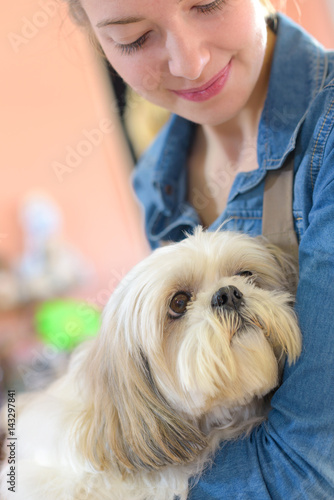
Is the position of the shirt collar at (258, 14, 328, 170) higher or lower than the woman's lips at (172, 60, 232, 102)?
lower

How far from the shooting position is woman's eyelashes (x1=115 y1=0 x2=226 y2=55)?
1102 millimetres

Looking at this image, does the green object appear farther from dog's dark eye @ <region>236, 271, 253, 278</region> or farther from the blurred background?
dog's dark eye @ <region>236, 271, 253, 278</region>

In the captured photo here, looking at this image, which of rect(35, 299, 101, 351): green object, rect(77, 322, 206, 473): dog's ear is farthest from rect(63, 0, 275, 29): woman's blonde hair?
rect(35, 299, 101, 351): green object

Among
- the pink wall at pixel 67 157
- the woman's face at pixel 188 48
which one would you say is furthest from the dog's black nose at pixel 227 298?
the pink wall at pixel 67 157

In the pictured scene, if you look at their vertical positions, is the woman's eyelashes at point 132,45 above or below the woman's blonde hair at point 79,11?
below

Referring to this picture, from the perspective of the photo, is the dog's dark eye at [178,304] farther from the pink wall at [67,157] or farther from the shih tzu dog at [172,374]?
the pink wall at [67,157]

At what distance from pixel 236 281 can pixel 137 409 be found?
39 centimetres

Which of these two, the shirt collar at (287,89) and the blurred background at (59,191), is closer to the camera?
the shirt collar at (287,89)

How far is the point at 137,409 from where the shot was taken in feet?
3.59

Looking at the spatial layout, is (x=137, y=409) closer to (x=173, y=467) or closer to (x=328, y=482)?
(x=173, y=467)

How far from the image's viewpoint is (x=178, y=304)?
115 centimetres

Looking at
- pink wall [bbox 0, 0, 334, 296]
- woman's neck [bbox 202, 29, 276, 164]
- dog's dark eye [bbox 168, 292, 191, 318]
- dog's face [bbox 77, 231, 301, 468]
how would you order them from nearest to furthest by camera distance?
dog's face [bbox 77, 231, 301, 468] < dog's dark eye [bbox 168, 292, 191, 318] < woman's neck [bbox 202, 29, 276, 164] < pink wall [bbox 0, 0, 334, 296]

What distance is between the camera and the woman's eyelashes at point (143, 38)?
110 cm

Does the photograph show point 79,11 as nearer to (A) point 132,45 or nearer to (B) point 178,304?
(A) point 132,45
